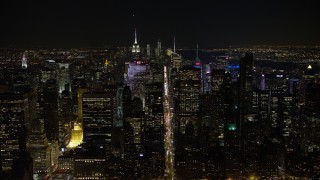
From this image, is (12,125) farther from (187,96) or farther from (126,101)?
(187,96)

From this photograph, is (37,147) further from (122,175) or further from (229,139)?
(229,139)

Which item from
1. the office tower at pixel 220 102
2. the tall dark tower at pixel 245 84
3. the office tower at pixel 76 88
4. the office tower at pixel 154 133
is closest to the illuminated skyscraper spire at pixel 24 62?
the office tower at pixel 76 88

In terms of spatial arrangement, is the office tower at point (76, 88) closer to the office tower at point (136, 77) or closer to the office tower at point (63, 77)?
the office tower at point (63, 77)

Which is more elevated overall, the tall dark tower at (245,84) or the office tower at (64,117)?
the tall dark tower at (245,84)

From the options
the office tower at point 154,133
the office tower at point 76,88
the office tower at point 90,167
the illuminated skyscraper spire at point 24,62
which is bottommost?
the office tower at point 90,167

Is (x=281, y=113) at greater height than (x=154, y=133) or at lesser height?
greater

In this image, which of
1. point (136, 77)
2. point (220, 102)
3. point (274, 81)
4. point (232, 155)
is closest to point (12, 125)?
point (232, 155)
